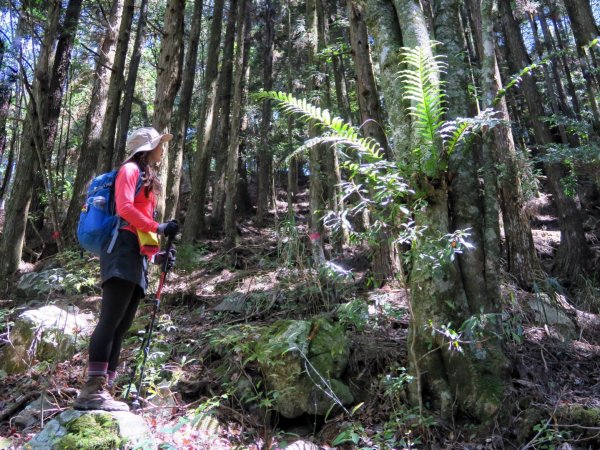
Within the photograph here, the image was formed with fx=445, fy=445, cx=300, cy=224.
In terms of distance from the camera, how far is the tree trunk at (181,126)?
857 cm

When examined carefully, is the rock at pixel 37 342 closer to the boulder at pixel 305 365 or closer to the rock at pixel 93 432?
the rock at pixel 93 432

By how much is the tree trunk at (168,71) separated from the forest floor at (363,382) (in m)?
2.47

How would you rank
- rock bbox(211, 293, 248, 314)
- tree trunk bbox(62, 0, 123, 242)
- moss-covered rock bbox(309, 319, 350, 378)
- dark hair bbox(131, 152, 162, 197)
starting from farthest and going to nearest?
tree trunk bbox(62, 0, 123, 242), rock bbox(211, 293, 248, 314), moss-covered rock bbox(309, 319, 350, 378), dark hair bbox(131, 152, 162, 197)

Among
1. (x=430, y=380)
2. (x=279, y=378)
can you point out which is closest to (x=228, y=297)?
(x=279, y=378)

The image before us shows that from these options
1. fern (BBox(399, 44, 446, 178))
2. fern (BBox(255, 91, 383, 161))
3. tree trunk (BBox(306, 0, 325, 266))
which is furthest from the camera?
tree trunk (BBox(306, 0, 325, 266))

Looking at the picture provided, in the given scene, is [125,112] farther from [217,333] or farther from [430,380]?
[430,380]

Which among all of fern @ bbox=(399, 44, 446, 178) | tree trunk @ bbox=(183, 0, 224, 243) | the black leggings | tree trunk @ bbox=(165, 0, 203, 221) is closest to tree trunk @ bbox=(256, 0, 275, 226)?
tree trunk @ bbox=(183, 0, 224, 243)

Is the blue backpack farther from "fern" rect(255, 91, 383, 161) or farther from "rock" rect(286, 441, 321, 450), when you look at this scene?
"rock" rect(286, 441, 321, 450)

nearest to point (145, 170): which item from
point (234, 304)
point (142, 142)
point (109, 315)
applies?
point (142, 142)

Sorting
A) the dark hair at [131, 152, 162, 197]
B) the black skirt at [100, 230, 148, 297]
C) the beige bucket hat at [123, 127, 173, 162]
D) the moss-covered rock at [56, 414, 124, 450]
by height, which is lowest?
the moss-covered rock at [56, 414, 124, 450]

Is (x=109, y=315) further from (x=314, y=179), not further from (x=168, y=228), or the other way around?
(x=314, y=179)

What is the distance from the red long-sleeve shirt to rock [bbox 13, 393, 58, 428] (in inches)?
70.8

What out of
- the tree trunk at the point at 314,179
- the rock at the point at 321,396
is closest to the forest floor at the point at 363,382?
the rock at the point at 321,396

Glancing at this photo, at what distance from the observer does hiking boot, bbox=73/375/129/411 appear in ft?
11.1
